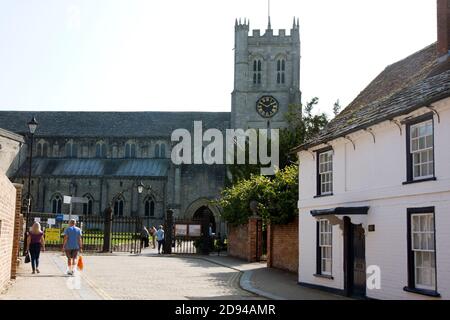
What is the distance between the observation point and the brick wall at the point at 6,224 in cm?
1262

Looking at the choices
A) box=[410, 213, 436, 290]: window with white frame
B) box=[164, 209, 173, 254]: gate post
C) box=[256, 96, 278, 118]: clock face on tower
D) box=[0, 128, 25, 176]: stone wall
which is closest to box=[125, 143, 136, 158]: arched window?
box=[0, 128, 25, 176]: stone wall

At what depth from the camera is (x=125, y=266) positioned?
77.2 feet

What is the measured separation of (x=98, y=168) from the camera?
6234 cm

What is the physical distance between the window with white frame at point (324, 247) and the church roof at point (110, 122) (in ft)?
150

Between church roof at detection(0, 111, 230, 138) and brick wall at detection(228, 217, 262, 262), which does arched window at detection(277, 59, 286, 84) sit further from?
brick wall at detection(228, 217, 262, 262)

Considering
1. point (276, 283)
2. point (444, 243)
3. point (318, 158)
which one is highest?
point (318, 158)

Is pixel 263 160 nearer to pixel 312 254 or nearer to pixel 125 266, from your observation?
pixel 125 266

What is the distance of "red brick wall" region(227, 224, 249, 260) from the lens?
27.9 m

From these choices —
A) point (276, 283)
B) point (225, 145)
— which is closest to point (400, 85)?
point (276, 283)

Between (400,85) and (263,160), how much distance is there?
884 inches

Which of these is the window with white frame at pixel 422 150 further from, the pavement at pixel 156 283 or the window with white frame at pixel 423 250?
the pavement at pixel 156 283

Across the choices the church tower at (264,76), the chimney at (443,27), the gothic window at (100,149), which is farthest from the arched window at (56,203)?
the chimney at (443,27)

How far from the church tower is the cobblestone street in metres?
37.5
